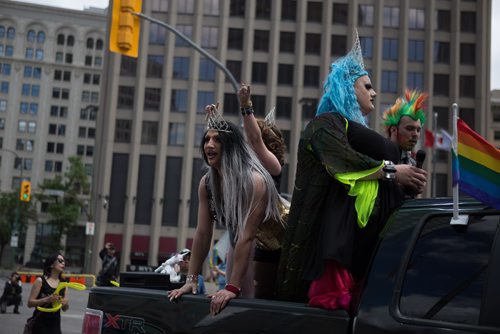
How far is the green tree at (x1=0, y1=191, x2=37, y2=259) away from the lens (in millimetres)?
71938

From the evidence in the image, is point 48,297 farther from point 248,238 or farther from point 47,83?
point 47,83

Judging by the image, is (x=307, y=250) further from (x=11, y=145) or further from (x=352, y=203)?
(x=11, y=145)

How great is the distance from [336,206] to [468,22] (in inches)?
2484

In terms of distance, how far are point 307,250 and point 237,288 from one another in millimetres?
499

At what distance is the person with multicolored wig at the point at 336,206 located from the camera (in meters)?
3.00

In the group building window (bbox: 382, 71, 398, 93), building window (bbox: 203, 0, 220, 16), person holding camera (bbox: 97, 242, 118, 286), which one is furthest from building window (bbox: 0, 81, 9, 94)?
person holding camera (bbox: 97, 242, 118, 286)

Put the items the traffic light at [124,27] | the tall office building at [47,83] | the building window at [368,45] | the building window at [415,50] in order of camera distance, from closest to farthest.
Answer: the traffic light at [124,27] → the building window at [368,45] → the building window at [415,50] → the tall office building at [47,83]

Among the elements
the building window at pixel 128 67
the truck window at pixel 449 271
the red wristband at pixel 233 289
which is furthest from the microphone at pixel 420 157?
the building window at pixel 128 67

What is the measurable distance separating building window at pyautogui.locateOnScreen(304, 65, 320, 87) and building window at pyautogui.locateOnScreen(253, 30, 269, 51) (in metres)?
4.12

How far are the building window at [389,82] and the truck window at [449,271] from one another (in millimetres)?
59655

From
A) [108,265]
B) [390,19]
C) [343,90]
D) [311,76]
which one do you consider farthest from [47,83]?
[343,90]

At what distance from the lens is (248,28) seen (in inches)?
2410

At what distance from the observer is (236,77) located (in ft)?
200

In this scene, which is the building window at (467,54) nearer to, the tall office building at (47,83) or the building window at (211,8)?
the building window at (211,8)
